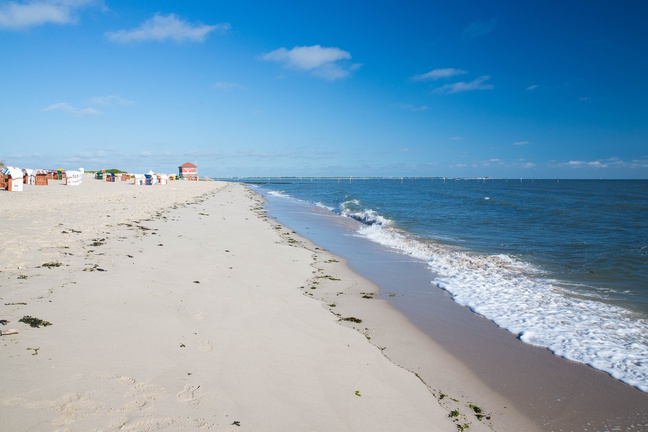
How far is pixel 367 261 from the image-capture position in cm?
1086

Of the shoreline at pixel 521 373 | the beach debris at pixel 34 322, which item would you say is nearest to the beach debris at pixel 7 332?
the beach debris at pixel 34 322

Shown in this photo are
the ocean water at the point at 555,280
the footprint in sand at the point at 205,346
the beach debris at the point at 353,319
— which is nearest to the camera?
the footprint in sand at the point at 205,346

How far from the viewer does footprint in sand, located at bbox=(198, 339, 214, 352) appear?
4.30 m

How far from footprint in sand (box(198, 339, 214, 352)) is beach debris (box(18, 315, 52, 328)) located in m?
1.90

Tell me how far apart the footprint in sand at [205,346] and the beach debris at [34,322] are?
6.22ft

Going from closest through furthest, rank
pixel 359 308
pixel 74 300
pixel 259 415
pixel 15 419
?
pixel 15 419
pixel 259 415
pixel 74 300
pixel 359 308

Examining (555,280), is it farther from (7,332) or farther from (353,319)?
(7,332)

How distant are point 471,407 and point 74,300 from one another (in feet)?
18.2

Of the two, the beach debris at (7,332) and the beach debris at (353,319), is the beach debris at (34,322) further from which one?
the beach debris at (353,319)

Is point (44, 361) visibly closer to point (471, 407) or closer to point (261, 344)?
point (261, 344)

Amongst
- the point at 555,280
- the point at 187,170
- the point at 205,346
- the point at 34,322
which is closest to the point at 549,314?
the point at 555,280

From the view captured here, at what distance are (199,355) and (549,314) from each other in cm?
604

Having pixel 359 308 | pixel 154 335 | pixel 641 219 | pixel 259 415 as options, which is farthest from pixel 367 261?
pixel 641 219

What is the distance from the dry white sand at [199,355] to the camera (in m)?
3.13
